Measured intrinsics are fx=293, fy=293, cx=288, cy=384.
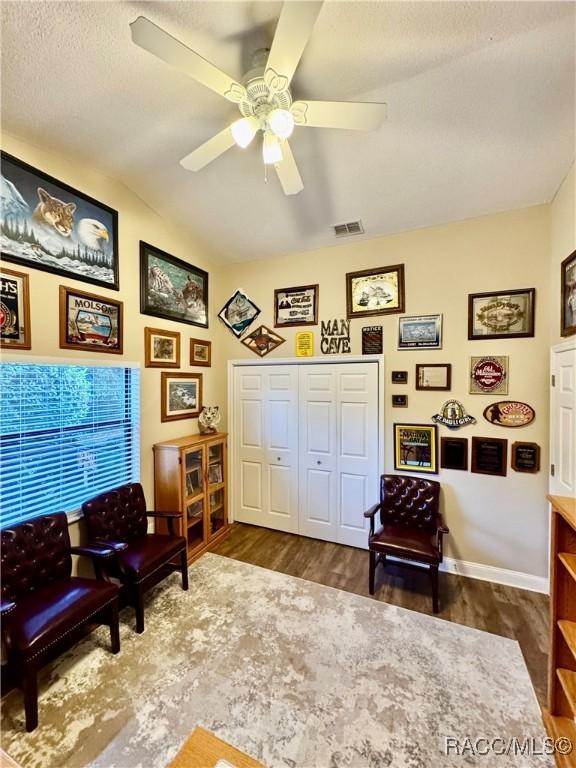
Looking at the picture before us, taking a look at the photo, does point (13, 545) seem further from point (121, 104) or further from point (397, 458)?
point (397, 458)

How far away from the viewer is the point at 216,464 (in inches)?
134

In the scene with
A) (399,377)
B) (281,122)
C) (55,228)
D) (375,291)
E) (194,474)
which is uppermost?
(281,122)

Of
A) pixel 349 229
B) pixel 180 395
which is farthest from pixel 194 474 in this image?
pixel 349 229

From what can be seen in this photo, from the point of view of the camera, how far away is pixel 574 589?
1397 mm

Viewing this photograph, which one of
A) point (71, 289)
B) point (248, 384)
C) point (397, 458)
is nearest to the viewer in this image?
point (71, 289)

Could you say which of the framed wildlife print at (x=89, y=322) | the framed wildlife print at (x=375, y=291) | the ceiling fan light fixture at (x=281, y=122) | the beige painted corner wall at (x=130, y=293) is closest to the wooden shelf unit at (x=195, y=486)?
the beige painted corner wall at (x=130, y=293)

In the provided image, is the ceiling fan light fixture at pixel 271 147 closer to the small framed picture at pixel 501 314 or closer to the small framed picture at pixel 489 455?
the small framed picture at pixel 501 314

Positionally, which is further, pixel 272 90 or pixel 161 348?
pixel 161 348

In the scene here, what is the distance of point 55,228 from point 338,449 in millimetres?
3070

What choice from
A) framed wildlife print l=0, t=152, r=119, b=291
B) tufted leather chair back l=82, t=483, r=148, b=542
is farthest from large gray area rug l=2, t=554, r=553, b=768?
framed wildlife print l=0, t=152, r=119, b=291

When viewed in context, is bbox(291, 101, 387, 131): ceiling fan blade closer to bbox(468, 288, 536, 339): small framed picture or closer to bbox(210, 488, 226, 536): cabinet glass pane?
bbox(468, 288, 536, 339): small framed picture

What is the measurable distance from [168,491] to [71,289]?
1904mm

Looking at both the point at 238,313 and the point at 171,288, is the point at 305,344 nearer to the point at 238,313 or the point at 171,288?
the point at 238,313

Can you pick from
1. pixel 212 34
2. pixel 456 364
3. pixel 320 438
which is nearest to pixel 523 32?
pixel 212 34
